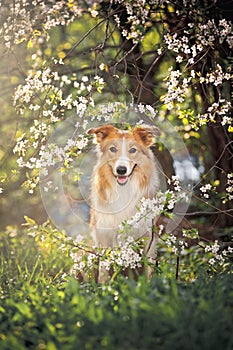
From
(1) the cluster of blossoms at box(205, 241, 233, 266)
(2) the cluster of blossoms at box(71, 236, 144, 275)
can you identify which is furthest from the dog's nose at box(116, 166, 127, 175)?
(1) the cluster of blossoms at box(205, 241, 233, 266)

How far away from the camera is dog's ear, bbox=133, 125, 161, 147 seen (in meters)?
2.84

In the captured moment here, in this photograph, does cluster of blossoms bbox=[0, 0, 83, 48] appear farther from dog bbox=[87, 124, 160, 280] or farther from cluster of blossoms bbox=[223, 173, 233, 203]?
cluster of blossoms bbox=[223, 173, 233, 203]

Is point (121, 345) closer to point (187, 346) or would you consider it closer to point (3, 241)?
point (187, 346)

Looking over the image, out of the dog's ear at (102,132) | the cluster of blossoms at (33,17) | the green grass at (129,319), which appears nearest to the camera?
the green grass at (129,319)

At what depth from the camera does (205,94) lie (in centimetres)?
313

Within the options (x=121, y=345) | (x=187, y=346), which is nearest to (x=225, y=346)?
(x=187, y=346)

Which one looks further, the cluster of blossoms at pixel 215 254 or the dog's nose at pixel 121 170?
the cluster of blossoms at pixel 215 254

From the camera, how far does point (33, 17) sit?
298 centimetres

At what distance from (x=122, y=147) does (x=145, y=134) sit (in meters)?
0.17

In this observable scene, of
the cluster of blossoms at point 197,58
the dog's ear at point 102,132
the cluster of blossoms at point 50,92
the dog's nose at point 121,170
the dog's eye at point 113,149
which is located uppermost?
the cluster of blossoms at point 197,58

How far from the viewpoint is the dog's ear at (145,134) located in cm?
284

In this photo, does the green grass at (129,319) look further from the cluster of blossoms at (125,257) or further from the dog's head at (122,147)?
the dog's head at (122,147)

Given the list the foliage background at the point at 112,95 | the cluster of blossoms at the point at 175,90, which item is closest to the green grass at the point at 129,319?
the foliage background at the point at 112,95

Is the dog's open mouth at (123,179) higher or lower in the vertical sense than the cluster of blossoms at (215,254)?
higher
